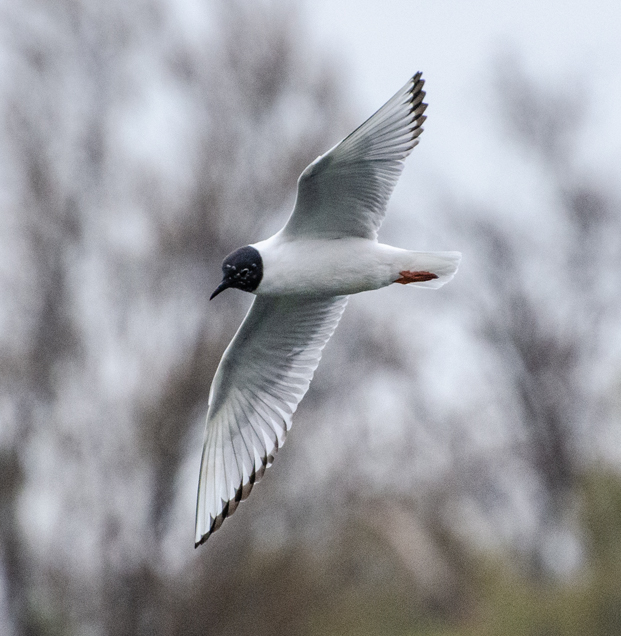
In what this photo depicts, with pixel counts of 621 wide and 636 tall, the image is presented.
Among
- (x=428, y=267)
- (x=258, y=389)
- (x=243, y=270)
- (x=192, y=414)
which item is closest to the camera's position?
(x=243, y=270)

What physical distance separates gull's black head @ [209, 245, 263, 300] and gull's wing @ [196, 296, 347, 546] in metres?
0.56

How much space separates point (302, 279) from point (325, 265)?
100 mm

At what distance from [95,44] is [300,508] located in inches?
269

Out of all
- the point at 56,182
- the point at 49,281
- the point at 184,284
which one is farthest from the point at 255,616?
the point at 56,182

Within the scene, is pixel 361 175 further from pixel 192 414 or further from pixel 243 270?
pixel 192 414

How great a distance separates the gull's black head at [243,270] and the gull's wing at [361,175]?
0.70 feet

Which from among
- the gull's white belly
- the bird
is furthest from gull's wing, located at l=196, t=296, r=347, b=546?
the gull's white belly

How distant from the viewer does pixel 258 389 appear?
529cm

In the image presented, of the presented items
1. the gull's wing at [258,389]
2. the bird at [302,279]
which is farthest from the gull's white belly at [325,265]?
the gull's wing at [258,389]

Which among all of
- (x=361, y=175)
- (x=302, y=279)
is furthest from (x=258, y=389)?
(x=361, y=175)

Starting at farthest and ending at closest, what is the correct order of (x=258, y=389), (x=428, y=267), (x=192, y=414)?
(x=192, y=414) → (x=258, y=389) → (x=428, y=267)

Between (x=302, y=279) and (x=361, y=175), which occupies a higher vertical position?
(x=361, y=175)

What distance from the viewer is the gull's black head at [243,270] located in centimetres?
454

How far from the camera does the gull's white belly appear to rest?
4621 millimetres
